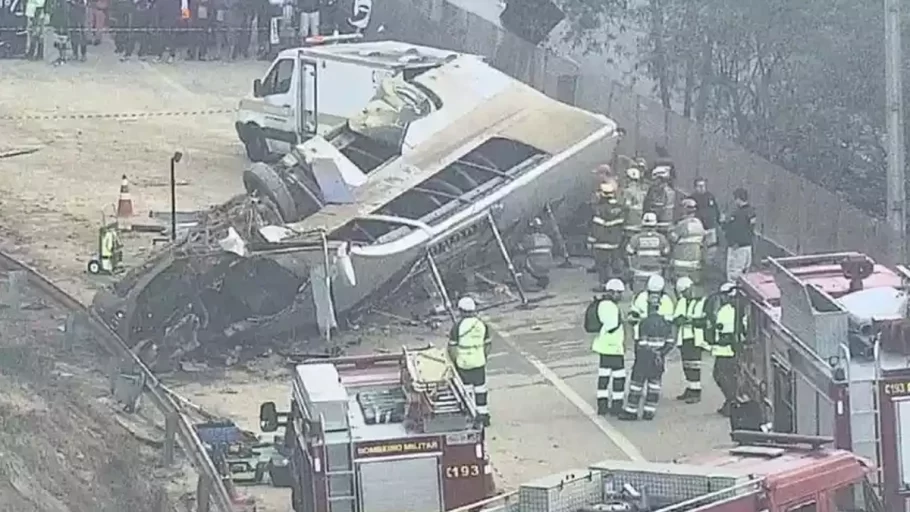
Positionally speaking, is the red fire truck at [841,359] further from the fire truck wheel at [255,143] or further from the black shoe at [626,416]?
the fire truck wheel at [255,143]

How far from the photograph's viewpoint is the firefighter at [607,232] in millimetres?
22281

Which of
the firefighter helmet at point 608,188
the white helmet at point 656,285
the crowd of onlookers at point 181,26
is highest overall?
the crowd of onlookers at point 181,26

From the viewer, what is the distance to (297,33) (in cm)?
3544

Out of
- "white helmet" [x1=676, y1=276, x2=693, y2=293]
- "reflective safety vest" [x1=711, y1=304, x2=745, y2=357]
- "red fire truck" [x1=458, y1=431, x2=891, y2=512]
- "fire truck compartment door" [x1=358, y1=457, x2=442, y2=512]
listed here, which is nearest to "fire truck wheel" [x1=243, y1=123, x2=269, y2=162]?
"white helmet" [x1=676, y1=276, x2=693, y2=293]

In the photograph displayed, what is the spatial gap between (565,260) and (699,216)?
2080 mm

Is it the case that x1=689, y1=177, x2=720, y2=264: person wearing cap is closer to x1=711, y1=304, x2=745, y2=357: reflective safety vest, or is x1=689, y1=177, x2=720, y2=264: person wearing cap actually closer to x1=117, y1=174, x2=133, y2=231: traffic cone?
x1=711, y1=304, x2=745, y2=357: reflective safety vest

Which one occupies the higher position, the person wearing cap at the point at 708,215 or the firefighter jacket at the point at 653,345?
the person wearing cap at the point at 708,215

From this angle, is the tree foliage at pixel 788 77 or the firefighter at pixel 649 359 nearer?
the firefighter at pixel 649 359

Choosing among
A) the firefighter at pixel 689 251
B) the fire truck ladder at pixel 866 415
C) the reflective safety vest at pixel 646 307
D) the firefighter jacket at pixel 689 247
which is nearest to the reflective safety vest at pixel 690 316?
the reflective safety vest at pixel 646 307

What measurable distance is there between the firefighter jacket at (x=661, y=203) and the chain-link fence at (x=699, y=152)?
175 cm

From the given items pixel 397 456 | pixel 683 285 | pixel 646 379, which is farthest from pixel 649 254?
pixel 397 456

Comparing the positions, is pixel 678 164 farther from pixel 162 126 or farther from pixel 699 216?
pixel 162 126

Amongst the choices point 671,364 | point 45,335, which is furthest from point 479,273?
point 45,335

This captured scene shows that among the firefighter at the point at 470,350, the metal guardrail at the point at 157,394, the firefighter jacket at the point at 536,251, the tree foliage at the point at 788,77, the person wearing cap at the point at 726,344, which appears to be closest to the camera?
the metal guardrail at the point at 157,394
